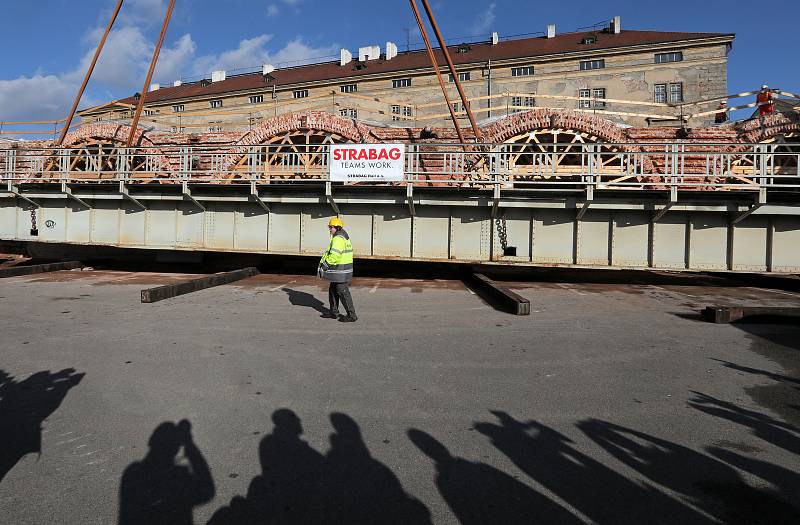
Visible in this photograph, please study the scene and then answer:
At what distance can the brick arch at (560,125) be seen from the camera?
59.8 ft

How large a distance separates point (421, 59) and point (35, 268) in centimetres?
4238

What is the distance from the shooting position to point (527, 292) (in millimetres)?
12562

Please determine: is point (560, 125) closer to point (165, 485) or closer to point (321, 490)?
point (321, 490)

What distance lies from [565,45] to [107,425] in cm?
5054

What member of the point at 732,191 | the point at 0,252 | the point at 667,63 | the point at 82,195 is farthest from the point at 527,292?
the point at 667,63

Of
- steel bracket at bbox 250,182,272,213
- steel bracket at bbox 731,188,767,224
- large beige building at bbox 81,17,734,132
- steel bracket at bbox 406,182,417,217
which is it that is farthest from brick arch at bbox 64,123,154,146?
steel bracket at bbox 731,188,767,224

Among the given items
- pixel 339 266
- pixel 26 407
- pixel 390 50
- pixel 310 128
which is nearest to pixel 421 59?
pixel 390 50

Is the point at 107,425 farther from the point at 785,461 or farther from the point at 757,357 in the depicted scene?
the point at 757,357

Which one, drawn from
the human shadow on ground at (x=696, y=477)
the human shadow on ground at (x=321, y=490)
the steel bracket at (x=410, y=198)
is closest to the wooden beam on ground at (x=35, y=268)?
the steel bracket at (x=410, y=198)

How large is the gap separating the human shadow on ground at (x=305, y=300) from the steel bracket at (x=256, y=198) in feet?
9.87

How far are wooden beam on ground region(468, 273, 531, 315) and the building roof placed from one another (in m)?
37.5

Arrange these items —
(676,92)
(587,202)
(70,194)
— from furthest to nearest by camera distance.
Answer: (676,92) < (70,194) < (587,202)

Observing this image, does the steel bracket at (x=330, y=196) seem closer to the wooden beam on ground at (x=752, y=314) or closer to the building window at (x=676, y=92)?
the wooden beam on ground at (x=752, y=314)

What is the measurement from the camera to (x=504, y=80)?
43.0 metres
